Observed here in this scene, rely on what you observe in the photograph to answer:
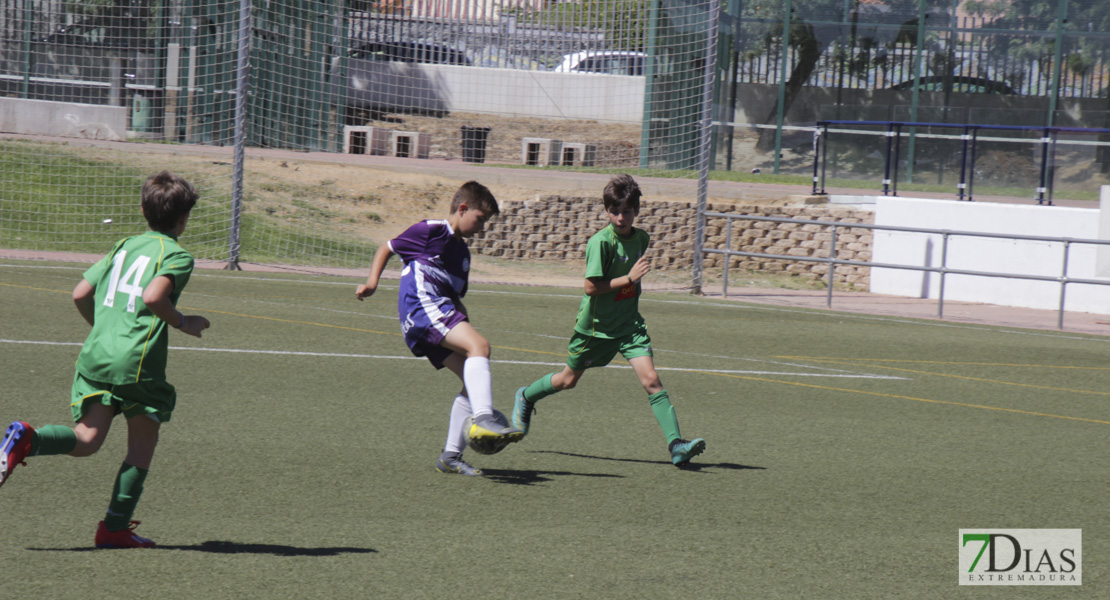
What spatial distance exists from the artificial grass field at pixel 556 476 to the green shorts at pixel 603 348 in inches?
22.5

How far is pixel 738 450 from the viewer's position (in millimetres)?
6797

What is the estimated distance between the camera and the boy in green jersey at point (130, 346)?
4.15m

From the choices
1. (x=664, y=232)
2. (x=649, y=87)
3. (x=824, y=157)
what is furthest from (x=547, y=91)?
(x=824, y=157)

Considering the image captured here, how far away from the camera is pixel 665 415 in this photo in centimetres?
629

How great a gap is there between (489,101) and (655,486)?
44.8 feet

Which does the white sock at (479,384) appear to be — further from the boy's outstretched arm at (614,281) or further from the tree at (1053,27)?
the tree at (1053,27)

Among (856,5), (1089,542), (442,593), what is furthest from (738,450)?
(856,5)

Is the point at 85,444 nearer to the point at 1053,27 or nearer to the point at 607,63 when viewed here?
the point at 607,63

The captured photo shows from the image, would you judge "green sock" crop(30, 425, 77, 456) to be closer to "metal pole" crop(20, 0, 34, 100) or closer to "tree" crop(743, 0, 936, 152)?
"metal pole" crop(20, 0, 34, 100)

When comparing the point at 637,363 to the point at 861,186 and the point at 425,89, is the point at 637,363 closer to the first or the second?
the point at 425,89

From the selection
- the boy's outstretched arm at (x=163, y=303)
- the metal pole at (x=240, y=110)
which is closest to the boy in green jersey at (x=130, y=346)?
the boy's outstretched arm at (x=163, y=303)

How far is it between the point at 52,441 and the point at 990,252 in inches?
593

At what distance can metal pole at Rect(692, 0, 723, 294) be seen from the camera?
16.0 m

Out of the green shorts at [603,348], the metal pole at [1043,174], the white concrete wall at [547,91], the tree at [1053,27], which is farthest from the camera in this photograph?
the tree at [1053,27]
